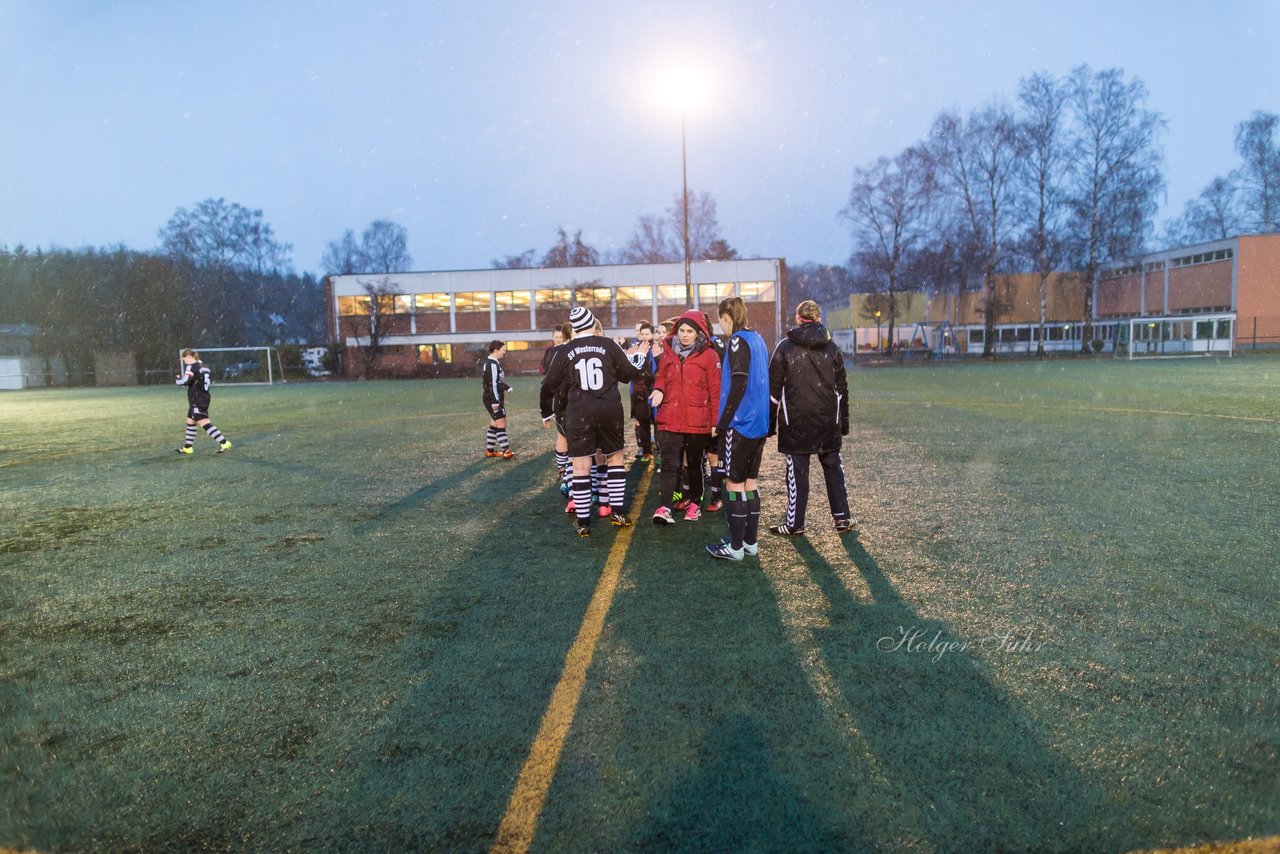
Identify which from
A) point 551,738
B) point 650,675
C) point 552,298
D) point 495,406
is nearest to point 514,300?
point 552,298

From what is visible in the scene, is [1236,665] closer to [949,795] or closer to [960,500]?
[949,795]

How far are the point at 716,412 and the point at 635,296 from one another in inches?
2104

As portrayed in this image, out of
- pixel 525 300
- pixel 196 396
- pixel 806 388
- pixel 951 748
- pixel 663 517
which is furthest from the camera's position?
pixel 525 300

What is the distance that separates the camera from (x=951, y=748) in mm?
2947

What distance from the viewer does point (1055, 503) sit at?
23.7ft

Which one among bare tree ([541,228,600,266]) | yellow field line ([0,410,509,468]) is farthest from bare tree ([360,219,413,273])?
yellow field line ([0,410,509,468])

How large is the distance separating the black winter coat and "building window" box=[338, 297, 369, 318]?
56943mm

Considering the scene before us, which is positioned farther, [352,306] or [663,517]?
[352,306]

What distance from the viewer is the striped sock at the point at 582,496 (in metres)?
6.61

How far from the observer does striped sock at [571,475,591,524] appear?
260 inches

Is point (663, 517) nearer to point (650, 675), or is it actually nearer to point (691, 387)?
point (691, 387)

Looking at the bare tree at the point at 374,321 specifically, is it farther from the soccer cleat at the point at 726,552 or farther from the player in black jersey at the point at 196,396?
the soccer cleat at the point at 726,552

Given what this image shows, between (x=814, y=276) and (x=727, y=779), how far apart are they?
121464 mm

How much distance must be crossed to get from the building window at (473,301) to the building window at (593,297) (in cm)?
724
